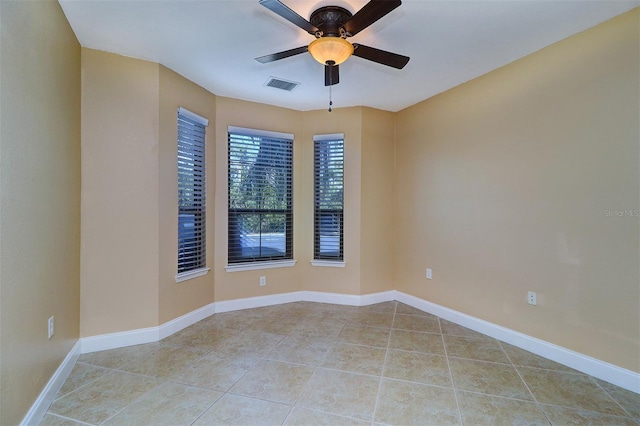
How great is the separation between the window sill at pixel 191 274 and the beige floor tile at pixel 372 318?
1.75m

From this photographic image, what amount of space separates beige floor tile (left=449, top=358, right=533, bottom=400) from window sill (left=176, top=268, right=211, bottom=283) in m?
2.65

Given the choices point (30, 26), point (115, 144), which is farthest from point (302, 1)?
point (115, 144)

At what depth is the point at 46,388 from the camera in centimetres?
192

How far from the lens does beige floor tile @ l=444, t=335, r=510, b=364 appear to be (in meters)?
2.62

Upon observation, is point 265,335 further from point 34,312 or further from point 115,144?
point 115,144

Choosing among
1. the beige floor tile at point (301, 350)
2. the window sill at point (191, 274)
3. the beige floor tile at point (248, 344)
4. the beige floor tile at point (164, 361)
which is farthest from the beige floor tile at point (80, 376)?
the beige floor tile at point (301, 350)

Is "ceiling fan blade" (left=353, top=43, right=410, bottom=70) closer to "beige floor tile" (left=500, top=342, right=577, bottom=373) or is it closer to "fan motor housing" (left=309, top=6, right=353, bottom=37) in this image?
"fan motor housing" (left=309, top=6, right=353, bottom=37)

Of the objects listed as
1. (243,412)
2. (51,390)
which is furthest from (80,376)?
(243,412)

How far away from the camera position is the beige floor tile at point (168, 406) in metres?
1.80

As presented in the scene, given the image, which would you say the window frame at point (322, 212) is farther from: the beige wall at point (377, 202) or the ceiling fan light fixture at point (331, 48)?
the ceiling fan light fixture at point (331, 48)

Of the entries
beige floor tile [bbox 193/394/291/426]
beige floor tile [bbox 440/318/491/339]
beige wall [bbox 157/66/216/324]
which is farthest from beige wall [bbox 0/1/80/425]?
beige floor tile [bbox 440/318/491/339]

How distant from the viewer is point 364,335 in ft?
10.1

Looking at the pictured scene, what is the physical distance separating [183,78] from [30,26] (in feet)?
5.03

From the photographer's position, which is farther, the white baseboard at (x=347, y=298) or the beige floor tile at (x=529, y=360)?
the white baseboard at (x=347, y=298)
